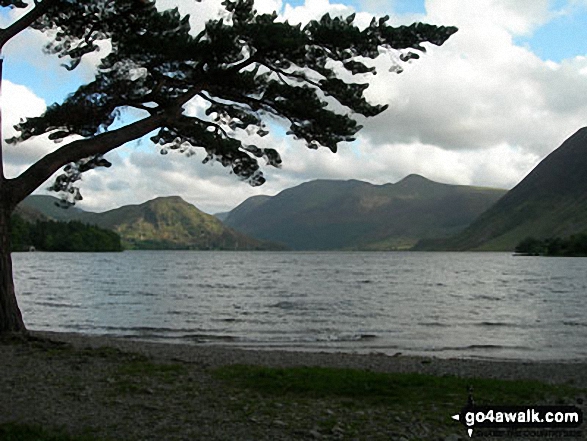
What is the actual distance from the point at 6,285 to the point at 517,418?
12.3 meters

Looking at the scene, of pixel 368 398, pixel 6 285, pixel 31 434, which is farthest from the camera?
pixel 6 285

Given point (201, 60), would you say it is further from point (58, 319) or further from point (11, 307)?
point (58, 319)

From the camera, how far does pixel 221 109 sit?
16.7 metres

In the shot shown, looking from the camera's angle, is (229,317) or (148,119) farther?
(229,317)

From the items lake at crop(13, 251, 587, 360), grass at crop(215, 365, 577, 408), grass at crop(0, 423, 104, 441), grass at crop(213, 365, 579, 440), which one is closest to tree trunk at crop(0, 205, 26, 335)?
grass at crop(213, 365, 579, 440)

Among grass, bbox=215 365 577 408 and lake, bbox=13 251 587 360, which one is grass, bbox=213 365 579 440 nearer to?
grass, bbox=215 365 577 408

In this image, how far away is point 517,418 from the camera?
801 cm

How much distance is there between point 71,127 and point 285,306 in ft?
85.6

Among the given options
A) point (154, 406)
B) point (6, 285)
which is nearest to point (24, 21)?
point (6, 285)

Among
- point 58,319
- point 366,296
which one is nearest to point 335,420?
point 58,319

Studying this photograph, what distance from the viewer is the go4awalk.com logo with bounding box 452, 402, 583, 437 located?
25.4 ft

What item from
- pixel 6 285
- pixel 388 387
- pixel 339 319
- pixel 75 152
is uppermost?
pixel 75 152

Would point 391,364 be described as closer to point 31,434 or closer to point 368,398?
point 368,398

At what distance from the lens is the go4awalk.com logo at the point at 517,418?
7.75 metres
